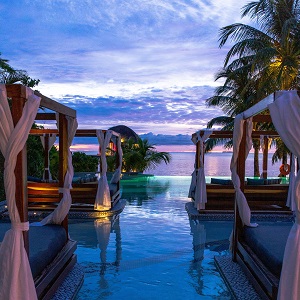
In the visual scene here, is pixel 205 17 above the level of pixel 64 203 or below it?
above

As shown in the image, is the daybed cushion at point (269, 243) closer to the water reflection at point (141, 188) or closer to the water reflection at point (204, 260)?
the water reflection at point (204, 260)

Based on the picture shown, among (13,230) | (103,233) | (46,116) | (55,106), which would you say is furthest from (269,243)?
(46,116)

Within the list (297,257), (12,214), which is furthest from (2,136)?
(297,257)

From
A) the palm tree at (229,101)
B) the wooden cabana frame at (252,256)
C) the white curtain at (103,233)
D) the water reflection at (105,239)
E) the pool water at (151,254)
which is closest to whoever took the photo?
the wooden cabana frame at (252,256)

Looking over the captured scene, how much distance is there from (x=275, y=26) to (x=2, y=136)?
40.0 feet

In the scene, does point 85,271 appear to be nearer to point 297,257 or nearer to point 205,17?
point 297,257

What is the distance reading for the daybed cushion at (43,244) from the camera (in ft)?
12.1

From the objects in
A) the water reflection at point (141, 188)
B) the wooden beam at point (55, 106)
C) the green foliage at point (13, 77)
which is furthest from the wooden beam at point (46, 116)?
the green foliage at point (13, 77)

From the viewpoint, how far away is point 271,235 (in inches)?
175

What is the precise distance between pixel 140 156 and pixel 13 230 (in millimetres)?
14506

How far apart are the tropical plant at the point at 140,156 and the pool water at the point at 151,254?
783 cm

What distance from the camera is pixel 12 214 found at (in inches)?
121

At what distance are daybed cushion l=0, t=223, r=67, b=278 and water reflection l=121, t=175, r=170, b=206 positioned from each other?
555cm

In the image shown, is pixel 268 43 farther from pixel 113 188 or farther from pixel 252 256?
pixel 252 256
